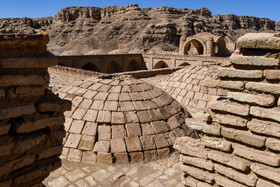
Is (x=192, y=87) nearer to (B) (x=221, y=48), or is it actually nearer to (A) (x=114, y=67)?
(A) (x=114, y=67)

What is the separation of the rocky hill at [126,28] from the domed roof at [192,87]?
24.8 m

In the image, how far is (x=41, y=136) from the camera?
3107mm

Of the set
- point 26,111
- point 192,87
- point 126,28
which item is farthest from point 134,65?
point 26,111

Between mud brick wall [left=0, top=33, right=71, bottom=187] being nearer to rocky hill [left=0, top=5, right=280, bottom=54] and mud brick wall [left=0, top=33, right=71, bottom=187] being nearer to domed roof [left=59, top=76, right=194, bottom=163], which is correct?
domed roof [left=59, top=76, right=194, bottom=163]

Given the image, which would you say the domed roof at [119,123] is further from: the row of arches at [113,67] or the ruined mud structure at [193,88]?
the row of arches at [113,67]

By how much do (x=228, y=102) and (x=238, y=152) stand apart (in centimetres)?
72

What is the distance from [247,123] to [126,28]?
1815 inches

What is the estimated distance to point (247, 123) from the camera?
3262mm

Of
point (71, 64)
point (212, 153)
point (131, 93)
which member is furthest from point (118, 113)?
point (71, 64)

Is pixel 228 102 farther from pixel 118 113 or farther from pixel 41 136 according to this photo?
pixel 118 113

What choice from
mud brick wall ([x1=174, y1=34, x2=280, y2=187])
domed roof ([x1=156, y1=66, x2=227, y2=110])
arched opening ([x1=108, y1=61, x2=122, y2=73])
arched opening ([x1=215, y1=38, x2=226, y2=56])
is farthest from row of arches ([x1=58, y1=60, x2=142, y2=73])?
mud brick wall ([x1=174, y1=34, x2=280, y2=187])

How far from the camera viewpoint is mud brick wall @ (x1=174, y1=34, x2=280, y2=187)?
3.09m

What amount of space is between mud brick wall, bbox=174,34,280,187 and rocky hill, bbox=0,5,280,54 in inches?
1246

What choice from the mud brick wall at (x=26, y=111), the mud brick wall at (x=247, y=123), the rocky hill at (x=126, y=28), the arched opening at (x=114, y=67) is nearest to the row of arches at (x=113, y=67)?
the arched opening at (x=114, y=67)
